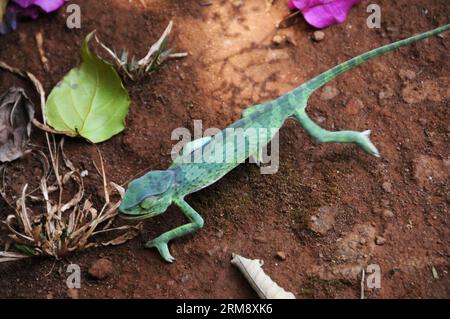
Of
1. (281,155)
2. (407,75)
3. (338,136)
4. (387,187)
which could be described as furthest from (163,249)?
(407,75)

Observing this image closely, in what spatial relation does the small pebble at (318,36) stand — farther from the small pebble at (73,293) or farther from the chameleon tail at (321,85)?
the small pebble at (73,293)

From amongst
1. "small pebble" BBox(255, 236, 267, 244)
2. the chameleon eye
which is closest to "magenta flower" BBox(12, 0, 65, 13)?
the chameleon eye

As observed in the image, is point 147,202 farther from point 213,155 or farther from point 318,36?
point 318,36

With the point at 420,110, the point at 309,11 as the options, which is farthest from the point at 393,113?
the point at 309,11

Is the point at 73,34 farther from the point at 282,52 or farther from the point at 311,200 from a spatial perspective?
the point at 311,200

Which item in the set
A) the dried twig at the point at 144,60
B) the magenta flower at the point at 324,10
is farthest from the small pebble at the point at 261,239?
the magenta flower at the point at 324,10

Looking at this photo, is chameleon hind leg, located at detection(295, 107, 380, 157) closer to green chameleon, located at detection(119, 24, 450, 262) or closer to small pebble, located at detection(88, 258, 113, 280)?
green chameleon, located at detection(119, 24, 450, 262)
